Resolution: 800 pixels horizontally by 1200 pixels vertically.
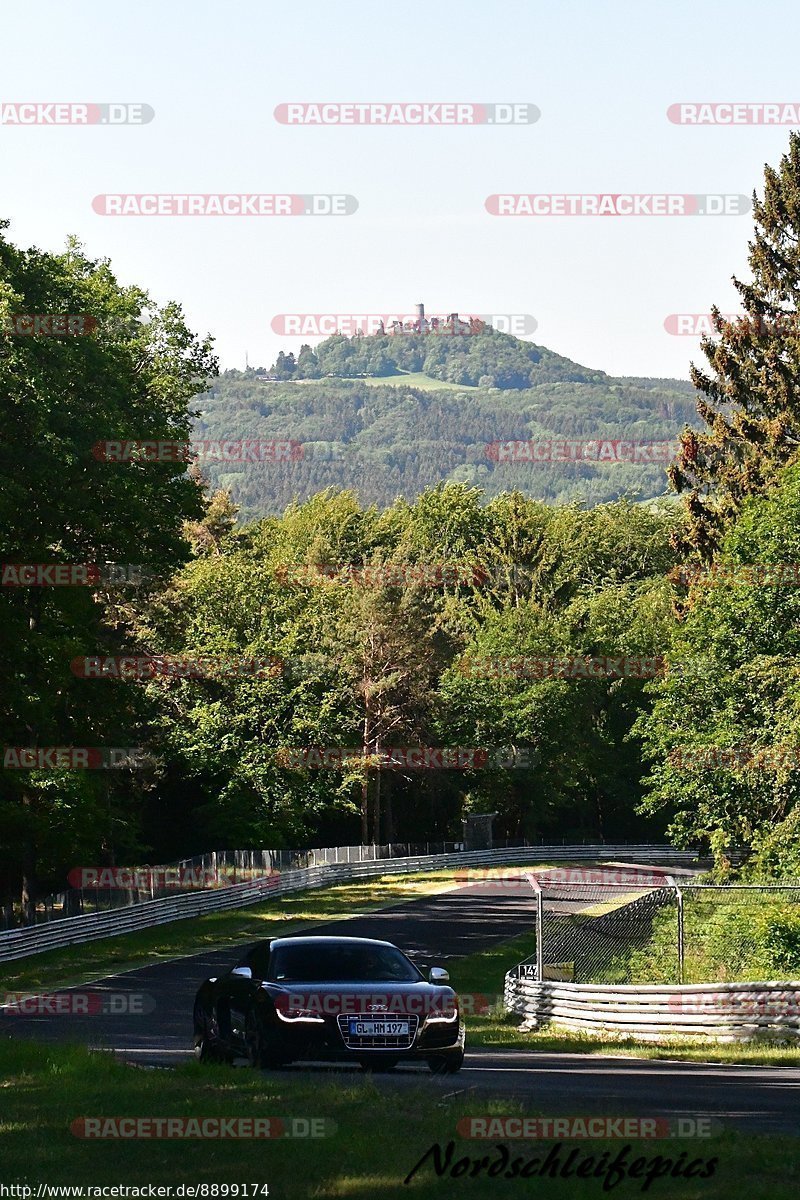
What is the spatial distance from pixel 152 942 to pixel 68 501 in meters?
11.4

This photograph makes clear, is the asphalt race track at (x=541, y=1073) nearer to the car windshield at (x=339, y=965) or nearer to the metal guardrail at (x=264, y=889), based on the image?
the car windshield at (x=339, y=965)

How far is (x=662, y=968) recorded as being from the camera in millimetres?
30500

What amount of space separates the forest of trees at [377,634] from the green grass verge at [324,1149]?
77.5ft

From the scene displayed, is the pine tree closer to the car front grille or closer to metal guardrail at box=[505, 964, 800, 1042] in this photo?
metal guardrail at box=[505, 964, 800, 1042]

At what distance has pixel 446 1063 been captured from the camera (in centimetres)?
1451

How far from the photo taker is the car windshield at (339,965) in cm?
1480

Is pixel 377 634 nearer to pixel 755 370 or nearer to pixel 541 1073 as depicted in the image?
pixel 755 370

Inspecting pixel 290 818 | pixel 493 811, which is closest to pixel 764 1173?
pixel 290 818

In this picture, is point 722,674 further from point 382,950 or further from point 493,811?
point 493,811

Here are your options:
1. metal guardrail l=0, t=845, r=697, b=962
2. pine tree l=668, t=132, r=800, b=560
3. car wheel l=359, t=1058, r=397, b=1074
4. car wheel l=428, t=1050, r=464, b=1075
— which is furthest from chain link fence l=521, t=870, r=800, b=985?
pine tree l=668, t=132, r=800, b=560

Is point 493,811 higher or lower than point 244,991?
lower

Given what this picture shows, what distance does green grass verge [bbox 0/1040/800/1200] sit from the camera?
8492 millimetres

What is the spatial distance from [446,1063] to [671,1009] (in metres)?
6.15

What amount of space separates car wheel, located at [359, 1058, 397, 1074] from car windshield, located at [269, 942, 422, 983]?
2.62 ft
